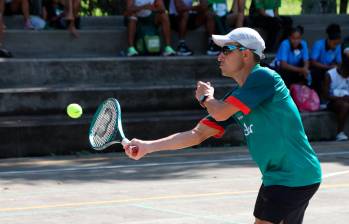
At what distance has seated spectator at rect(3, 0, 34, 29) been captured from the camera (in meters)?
16.6

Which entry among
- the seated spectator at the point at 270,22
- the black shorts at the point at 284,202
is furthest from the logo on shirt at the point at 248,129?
the seated spectator at the point at 270,22

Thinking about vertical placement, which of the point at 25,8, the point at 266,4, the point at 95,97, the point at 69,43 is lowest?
the point at 95,97

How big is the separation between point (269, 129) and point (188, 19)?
12935 millimetres

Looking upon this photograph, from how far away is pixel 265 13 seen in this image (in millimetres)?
18422

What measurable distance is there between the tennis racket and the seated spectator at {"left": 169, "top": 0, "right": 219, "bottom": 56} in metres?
11.6

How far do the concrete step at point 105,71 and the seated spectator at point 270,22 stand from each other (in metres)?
1.75

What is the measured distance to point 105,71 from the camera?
16.3 meters

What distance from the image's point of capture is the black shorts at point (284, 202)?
5.14 metres

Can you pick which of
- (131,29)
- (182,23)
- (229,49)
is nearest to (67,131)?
(131,29)

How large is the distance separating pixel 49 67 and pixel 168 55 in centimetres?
255

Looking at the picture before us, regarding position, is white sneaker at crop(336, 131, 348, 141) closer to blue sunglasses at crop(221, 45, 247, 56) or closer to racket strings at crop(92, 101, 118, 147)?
racket strings at crop(92, 101, 118, 147)

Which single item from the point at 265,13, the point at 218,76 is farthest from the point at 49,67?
the point at 265,13

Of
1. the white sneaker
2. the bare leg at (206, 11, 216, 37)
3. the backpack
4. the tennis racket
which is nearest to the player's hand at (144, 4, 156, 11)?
the bare leg at (206, 11, 216, 37)

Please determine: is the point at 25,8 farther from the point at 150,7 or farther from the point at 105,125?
the point at 105,125
